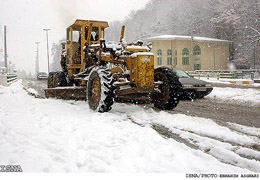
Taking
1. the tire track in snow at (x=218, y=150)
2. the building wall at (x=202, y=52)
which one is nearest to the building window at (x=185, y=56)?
the building wall at (x=202, y=52)

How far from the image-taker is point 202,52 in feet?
157

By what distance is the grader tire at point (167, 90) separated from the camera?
255 inches

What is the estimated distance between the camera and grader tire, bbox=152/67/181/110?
6.47 m

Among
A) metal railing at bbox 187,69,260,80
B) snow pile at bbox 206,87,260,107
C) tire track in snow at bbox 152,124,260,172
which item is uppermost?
metal railing at bbox 187,69,260,80

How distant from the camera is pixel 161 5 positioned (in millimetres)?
59969

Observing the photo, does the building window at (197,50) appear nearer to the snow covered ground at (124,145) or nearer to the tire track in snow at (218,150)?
the snow covered ground at (124,145)

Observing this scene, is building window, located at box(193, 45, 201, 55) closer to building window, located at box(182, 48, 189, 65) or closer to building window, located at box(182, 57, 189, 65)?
building window, located at box(182, 48, 189, 65)

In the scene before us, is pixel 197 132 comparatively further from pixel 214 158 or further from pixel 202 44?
pixel 202 44

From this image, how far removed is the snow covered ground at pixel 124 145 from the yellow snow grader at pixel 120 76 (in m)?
0.89

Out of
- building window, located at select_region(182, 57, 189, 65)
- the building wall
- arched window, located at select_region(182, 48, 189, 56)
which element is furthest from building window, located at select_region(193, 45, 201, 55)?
building window, located at select_region(182, 57, 189, 65)

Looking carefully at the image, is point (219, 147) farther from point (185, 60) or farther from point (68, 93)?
point (185, 60)

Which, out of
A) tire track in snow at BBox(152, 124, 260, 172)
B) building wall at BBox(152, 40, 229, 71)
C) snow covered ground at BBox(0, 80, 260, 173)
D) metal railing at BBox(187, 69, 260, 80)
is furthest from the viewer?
building wall at BBox(152, 40, 229, 71)

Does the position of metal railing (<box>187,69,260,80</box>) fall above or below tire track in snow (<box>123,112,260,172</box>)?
above

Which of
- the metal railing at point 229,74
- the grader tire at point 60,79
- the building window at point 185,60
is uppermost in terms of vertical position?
the building window at point 185,60
